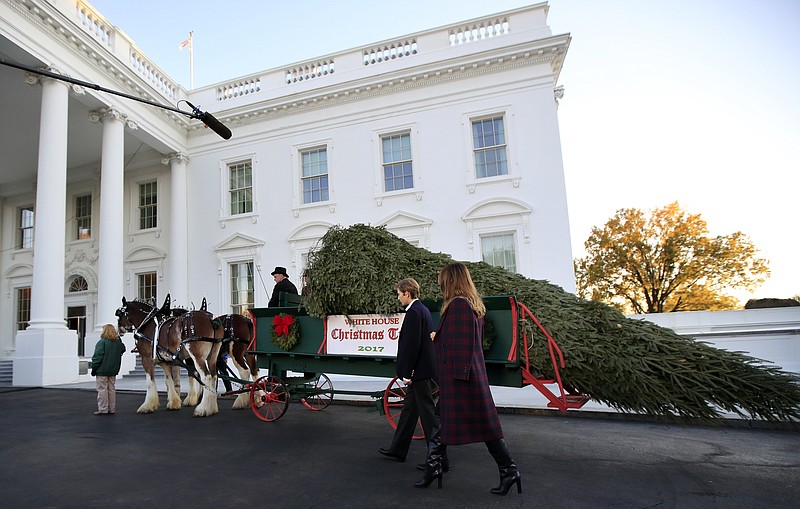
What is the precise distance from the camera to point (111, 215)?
51.0 ft

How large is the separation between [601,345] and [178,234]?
56.1 ft

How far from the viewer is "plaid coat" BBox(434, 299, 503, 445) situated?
3.97 meters

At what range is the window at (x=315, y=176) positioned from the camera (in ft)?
56.9

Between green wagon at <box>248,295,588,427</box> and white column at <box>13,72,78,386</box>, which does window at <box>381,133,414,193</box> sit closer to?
green wagon at <box>248,295,588,427</box>

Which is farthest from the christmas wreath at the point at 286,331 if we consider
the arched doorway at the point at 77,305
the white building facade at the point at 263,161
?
the arched doorway at the point at 77,305

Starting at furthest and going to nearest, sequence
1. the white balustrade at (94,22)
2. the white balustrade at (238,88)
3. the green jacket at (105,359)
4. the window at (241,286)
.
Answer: the white balustrade at (238,88) < the window at (241,286) < the white balustrade at (94,22) < the green jacket at (105,359)

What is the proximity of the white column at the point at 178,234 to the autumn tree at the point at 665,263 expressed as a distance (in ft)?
74.6

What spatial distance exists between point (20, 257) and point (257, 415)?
19.9 metres

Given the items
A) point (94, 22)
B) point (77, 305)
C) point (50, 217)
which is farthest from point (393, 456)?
point (77, 305)

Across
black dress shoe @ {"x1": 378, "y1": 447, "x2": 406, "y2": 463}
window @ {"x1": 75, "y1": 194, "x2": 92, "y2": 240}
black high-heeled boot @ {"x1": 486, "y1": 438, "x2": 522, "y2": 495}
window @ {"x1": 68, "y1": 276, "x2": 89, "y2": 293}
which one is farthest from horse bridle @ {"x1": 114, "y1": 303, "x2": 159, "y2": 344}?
window @ {"x1": 75, "y1": 194, "x2": 92, "y2": 240}

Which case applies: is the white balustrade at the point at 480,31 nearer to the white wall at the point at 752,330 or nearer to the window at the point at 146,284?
the white wall at the point at 752,330

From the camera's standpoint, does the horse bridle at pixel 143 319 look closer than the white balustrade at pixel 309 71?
Yes

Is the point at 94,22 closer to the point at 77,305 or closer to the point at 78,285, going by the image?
the point at 78,285

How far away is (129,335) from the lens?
1562 centimetres
